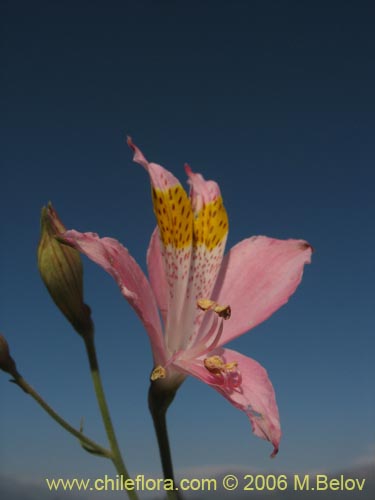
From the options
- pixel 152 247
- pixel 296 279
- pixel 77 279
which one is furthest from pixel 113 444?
pixel 296 279

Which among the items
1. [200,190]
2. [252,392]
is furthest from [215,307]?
[200,190]

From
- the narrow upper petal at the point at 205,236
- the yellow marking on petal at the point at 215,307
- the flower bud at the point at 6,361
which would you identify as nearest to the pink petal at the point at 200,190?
the narrow upper petal at the point at 205,236

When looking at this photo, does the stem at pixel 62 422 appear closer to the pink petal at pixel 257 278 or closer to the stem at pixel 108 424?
the stem at pixel 108 424

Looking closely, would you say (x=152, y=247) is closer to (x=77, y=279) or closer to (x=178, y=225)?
(x=178, y=225)

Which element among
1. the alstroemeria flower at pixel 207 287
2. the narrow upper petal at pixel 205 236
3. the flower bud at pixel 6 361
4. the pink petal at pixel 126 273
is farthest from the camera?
the narrow upper petal at pixel 205 236

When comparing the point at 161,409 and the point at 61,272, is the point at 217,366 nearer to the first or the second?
the point at 161,409
